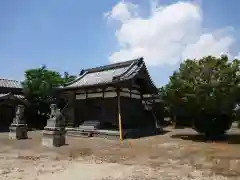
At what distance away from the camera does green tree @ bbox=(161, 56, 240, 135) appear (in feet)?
51.6

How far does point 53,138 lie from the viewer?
49.6 feet

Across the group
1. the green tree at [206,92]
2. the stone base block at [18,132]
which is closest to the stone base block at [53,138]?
the stone base block at [18,132]

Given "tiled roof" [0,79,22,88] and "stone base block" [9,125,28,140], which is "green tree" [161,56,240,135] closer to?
"stone base block" [9,125,28,140]

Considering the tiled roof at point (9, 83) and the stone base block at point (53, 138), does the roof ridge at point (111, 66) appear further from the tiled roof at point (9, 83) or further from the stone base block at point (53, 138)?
the tiled roof at point (9, 83)

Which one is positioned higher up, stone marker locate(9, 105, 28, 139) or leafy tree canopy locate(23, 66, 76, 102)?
leafy tree canopy locate(23, 66, 76, 102)

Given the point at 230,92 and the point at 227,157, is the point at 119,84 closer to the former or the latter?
the point at 230,92

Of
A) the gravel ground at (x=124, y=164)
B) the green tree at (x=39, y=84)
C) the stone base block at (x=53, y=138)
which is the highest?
the green tree at (x=39, y=84)

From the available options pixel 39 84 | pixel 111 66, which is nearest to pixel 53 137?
pixel 111 66

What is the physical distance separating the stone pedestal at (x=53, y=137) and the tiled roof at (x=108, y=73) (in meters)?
6.18

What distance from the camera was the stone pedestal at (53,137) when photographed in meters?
15.1

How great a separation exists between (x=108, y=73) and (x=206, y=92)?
36.0 ft

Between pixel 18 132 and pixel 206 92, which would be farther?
pixel 18 132

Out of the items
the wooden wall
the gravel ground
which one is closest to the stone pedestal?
the gravel ground

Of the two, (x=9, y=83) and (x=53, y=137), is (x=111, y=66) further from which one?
(x=9, y=83)
